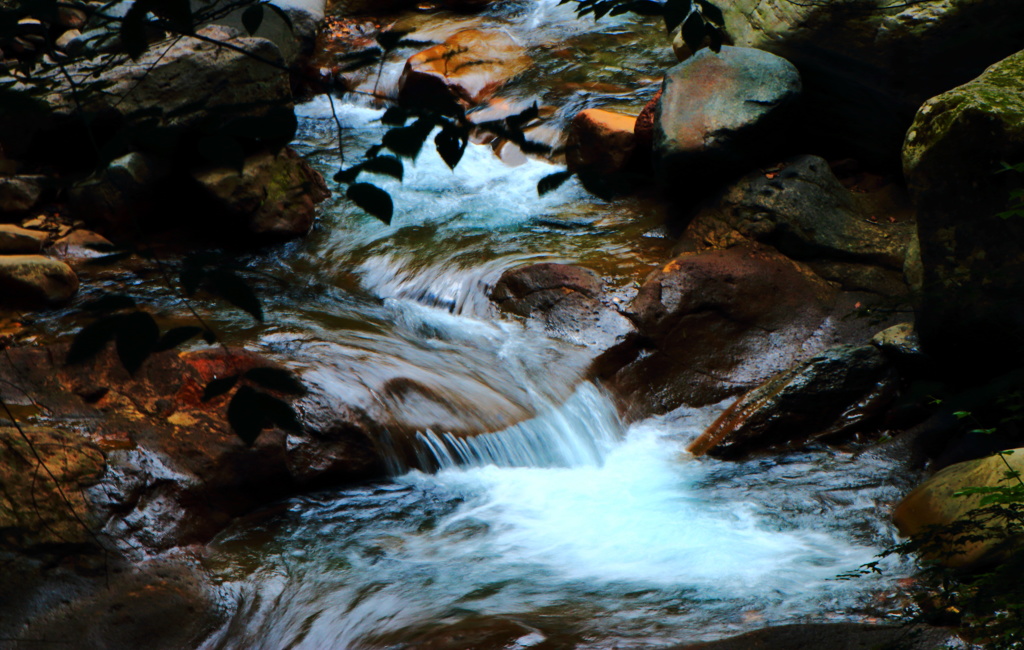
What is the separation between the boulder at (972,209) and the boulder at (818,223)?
4.69 feet

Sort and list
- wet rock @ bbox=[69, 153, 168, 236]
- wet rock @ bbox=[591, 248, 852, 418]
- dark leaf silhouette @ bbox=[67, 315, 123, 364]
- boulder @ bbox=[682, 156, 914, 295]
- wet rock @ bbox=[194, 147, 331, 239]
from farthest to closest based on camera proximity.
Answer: wet rock @ bbox=[194, 147, 331, 239], wet rock @ bbox=[69, 153, 168, 236], boulder @ bbox=[682, 156, 914, 295], wet rock @ bbox=[591, 248, 852, 418], dark leaf silhouette @ bbox=[67, 315, 123, 364]

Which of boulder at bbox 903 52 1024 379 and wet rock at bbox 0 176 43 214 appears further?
wet rock at bbox 0 176 43 214

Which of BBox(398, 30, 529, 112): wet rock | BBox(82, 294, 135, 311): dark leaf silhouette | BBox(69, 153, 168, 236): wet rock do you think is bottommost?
BBox(69, 153, 168, 236): wet rock

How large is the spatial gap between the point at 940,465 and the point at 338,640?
3.65m

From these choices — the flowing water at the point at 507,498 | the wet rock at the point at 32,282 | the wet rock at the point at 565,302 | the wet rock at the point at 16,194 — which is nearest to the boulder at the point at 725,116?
the flowing water at the point at 507,498

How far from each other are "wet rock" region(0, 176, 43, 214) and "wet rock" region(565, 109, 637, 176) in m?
4.84

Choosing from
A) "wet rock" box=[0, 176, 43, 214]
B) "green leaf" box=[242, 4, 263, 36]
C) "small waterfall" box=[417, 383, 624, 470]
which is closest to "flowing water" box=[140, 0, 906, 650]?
"small waterfall" box=[417, 383, 624, 470]

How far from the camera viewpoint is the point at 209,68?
7816 mm

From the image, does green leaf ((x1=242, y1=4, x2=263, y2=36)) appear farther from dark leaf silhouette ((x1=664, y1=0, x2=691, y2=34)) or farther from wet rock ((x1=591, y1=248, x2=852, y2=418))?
wet rock ((x1=591, y1=248, x2=852, y2=418))

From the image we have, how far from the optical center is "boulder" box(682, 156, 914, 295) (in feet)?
21.4

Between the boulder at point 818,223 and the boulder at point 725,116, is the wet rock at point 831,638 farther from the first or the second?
the boulder at point 725,116

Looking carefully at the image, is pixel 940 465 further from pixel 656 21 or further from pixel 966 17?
pixel 656 21

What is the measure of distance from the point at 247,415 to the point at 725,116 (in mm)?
6445

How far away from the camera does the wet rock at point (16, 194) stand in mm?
7031
